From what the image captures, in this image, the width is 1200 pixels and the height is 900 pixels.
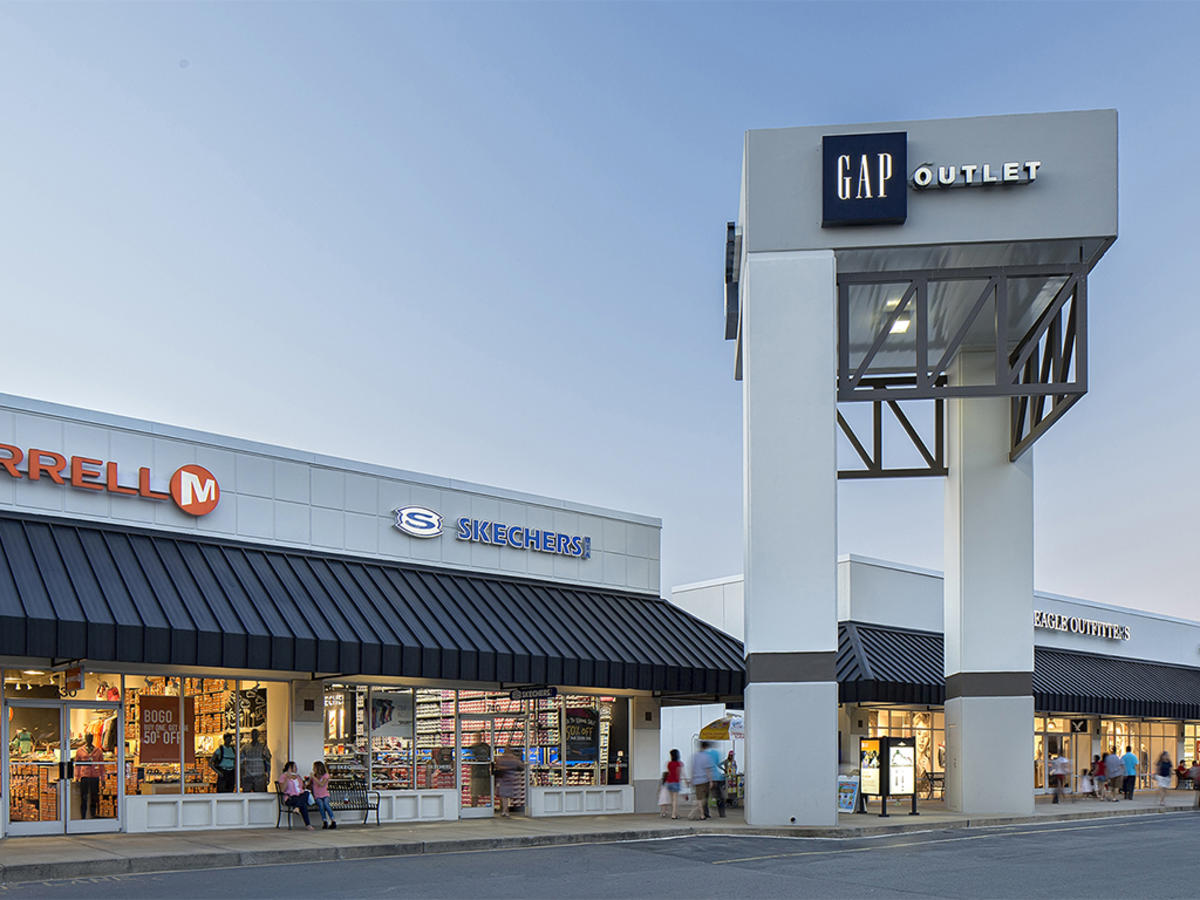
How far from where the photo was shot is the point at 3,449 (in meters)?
19.2

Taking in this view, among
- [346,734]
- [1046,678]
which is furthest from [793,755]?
[1046,678]

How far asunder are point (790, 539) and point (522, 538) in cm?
584

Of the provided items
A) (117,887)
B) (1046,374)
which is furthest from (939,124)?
(117,887)

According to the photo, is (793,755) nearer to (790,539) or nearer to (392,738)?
Answer: (790,539)

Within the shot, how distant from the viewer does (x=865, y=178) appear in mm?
24672

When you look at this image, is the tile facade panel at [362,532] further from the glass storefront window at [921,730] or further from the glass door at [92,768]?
the glass storefront window at [921,730]

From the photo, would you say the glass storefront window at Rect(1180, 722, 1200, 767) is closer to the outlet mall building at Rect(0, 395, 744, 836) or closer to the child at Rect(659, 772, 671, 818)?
the outlet mall building at Rect(0, 395, 744, 836)

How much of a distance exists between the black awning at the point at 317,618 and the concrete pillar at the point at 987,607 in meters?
5.13

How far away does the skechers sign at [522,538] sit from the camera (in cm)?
2600

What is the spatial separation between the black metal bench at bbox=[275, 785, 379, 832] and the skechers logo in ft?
16.5

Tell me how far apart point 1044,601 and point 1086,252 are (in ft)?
65.2

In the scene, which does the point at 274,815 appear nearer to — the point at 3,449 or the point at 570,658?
the point at 570,658

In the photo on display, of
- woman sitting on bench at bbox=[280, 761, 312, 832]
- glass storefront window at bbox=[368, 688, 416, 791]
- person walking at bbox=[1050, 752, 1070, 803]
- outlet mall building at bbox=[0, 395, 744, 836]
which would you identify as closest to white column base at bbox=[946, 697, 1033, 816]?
outlet mall building at bbox=[0, 395, 744, 836]

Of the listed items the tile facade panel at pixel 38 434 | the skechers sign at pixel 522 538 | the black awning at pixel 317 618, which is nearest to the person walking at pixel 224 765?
the black awning at pixel 317 618
